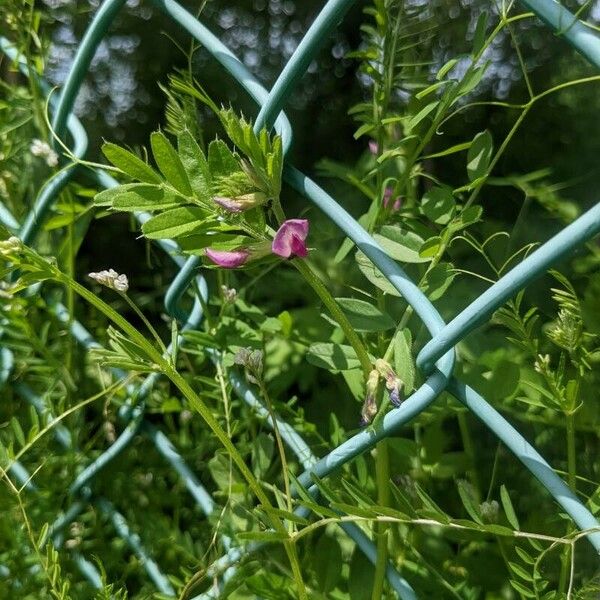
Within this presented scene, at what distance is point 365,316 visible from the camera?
51cm

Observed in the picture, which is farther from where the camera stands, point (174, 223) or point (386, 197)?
point (386, 197)

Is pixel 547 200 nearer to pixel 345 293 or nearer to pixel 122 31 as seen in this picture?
pixel 345 293

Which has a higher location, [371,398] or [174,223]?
[174,223]

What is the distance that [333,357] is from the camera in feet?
1.75

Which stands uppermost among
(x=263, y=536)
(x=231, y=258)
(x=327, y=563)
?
(x=231, y=258)

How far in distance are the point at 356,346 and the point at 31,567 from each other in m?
0.42

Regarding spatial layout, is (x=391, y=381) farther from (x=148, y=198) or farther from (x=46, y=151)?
(x=46, y=151)

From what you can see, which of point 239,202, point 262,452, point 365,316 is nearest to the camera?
point 239,202

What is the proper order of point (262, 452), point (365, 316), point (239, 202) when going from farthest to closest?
point (262, 452) → point (365, 316) → point (239, 202)

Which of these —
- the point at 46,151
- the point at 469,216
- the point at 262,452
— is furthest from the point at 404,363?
the point at 46,151

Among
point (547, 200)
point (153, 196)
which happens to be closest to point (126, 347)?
point (153, 196)

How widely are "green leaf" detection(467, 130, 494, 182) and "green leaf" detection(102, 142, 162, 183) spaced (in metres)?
0.21

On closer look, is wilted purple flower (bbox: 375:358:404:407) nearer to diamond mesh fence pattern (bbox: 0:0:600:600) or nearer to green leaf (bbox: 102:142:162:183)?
diamond mesh fence pattern (bbox: 0:0:600:600)

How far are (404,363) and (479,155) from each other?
0.56ft
